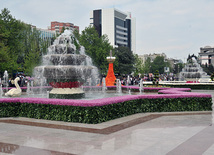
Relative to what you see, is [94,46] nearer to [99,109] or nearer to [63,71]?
[63,71]

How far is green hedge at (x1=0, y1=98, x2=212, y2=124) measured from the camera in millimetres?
9891

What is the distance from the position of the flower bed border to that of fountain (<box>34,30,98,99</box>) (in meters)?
3.28

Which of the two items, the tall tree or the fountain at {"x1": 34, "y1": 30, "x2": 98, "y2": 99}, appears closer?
the fountain at {"x1": 34, "y1": 30, "x2": 98, "y2": 99}

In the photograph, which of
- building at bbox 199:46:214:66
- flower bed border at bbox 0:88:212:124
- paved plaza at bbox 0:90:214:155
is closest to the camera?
paved plaza at bbox 0:90:214:155

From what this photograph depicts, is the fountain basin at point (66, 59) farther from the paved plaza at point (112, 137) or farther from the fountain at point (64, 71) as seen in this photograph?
the paved plaza at point (112, 137)

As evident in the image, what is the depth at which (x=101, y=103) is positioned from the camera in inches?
391

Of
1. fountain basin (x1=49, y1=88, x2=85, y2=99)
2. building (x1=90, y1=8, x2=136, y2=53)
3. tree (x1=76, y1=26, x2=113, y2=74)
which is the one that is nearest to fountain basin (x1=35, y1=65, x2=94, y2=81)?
fountain basin (x1=49, y1=88, x2=85, y2=99)

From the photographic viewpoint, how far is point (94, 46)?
46.1m

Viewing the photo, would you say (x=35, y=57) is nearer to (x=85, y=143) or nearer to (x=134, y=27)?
(x=85, y=143)

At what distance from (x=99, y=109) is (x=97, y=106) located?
0.20 meters

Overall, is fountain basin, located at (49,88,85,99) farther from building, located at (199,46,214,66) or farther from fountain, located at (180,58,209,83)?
building, located at (199,46,214,66)

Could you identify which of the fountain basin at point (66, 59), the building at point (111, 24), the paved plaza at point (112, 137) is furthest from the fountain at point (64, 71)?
the building at point (111, 24)

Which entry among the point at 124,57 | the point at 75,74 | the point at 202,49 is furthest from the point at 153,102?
the point at 202,49

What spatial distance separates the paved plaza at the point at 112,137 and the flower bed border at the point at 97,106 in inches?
16.9
